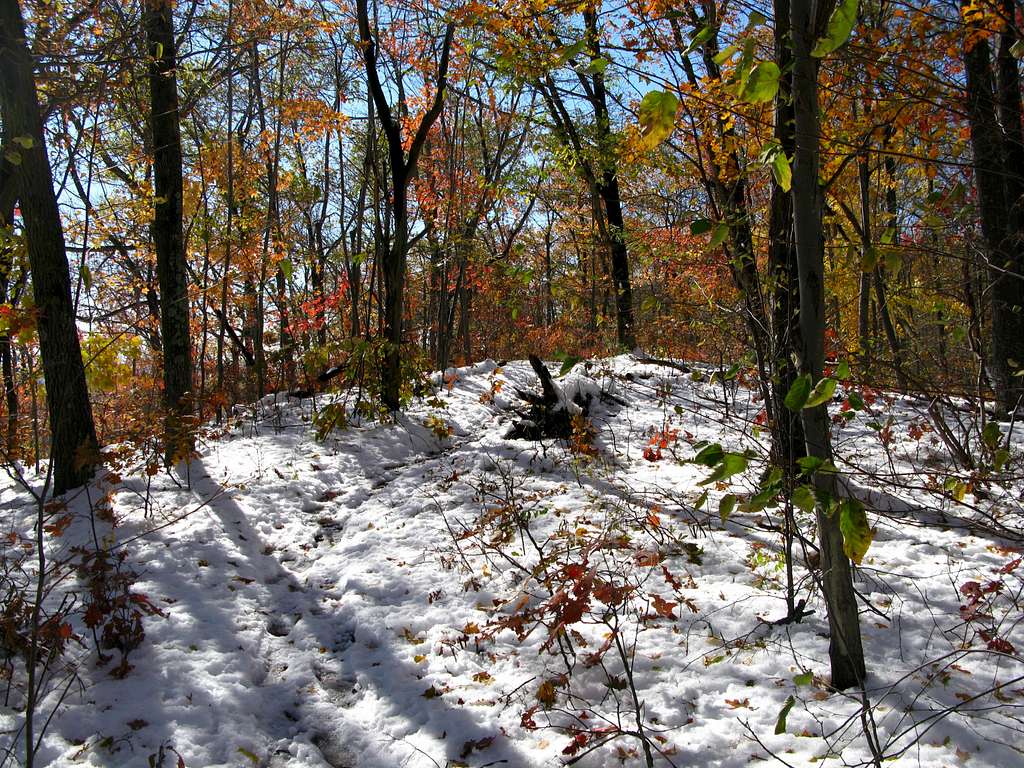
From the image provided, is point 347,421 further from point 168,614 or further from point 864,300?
point 864,300

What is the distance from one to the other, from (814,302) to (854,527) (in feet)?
3.39

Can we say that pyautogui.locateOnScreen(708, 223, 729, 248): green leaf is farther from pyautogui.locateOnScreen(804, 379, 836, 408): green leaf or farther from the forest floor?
the forest floor

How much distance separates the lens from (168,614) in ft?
10.7

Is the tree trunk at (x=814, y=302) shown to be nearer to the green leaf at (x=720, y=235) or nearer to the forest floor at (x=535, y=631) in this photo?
the forest floor at (x=535, y=631)

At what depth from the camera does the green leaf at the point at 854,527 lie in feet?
4.26

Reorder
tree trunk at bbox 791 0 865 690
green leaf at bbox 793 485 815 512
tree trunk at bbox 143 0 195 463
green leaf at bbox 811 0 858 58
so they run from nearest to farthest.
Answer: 1. green leaf at bbox 811 0 858 58
2. green leaf at bbox 793 485 815 512
3. tree trunk at bbox 791 0 865 690
4. tree trunk at bbox 143 0 195 463

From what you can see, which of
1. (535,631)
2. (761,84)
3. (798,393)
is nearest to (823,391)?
(798,393)

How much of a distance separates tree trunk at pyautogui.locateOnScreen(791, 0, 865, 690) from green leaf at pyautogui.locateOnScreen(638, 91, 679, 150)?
25.7 inches

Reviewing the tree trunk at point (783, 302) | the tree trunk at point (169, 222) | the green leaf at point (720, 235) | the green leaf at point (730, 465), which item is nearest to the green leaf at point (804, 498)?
the green leaf at point (730, 465)

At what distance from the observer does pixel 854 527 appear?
4.31ft

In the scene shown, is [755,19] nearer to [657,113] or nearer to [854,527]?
[657,113]

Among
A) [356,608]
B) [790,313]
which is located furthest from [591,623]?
[790,313]

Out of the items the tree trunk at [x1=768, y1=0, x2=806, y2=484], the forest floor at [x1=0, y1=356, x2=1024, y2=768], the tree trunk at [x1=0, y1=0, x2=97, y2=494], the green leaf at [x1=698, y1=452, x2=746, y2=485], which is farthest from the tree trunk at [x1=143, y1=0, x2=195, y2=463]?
the green leaf at [x1=698, y1=452, x2=746, y2=485]

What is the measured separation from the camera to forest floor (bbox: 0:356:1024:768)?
238cm
